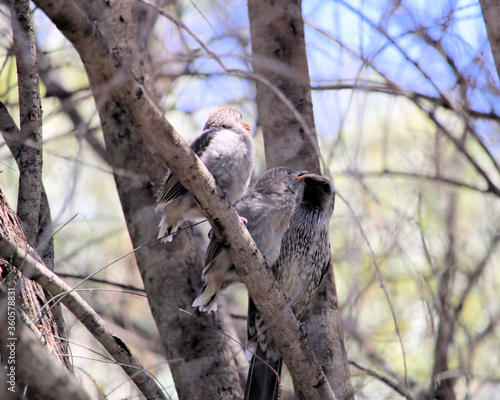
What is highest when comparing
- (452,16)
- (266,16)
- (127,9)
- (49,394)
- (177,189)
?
(266,16)

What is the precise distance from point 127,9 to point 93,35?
2.45 m

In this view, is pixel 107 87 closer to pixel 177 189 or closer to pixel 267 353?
pixel 177 189

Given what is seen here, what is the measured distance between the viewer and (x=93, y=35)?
6.01 ft

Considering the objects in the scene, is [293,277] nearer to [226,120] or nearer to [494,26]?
[226,120]

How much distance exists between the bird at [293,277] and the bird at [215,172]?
625 millimetres

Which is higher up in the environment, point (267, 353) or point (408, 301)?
point (408, 301)

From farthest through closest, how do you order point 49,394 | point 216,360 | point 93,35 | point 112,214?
1. point 112,214
2. point 216,360
3. point 93,35
4. point 49,394

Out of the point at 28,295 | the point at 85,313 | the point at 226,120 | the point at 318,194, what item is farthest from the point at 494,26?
the point at 28,295

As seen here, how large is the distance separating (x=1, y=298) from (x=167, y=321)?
1734 mm

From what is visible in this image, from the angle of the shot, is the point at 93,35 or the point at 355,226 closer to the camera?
the point at 93,35

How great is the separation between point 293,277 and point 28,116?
1.89 m

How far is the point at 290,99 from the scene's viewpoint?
415cm

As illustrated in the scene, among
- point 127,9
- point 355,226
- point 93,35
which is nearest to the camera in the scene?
point 93,35

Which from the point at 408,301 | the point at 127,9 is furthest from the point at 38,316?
the point at 408,301
